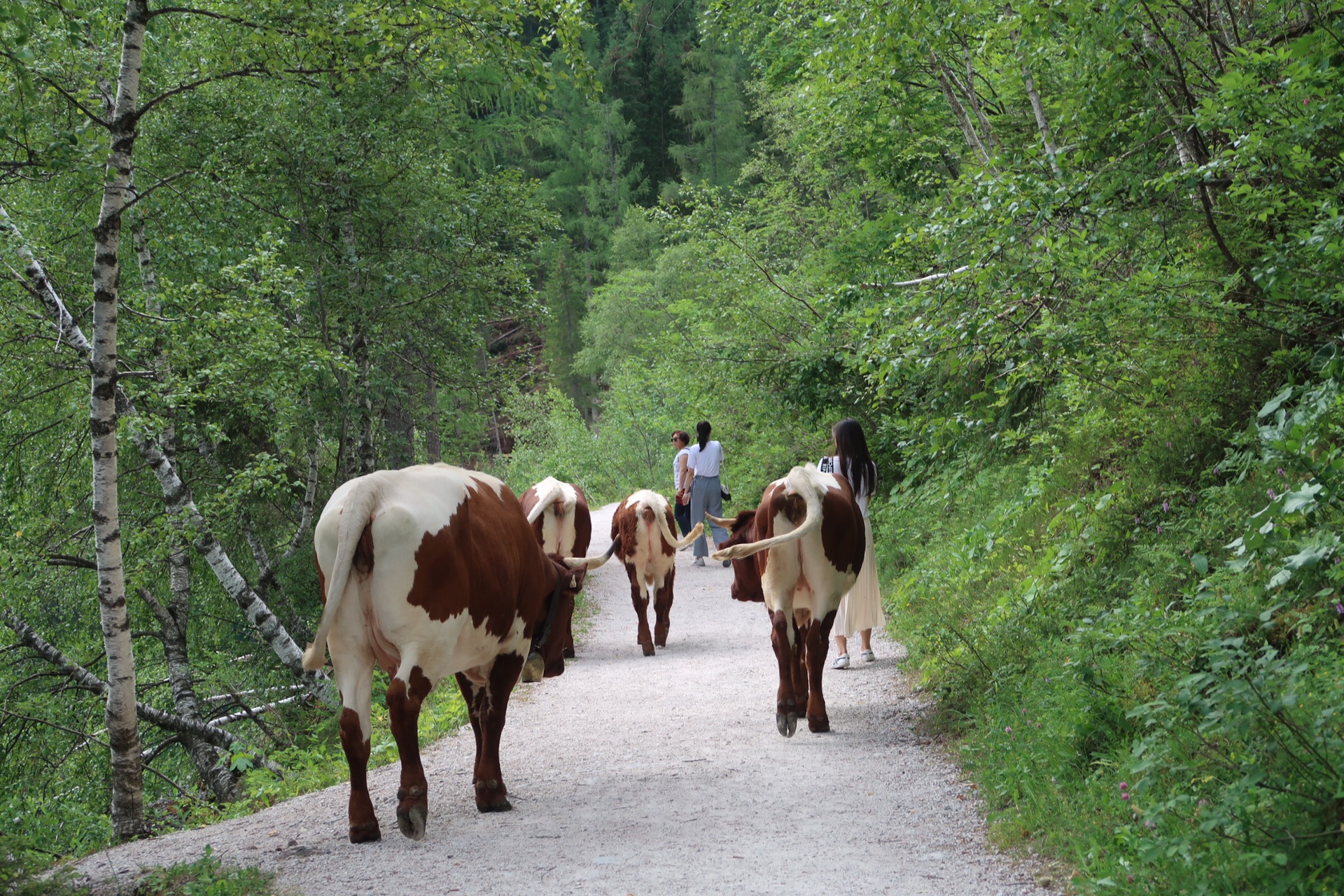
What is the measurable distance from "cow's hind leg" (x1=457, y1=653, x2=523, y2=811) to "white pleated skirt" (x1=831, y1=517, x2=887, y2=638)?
11.9ft

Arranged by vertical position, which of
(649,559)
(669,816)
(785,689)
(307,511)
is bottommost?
(669,816)

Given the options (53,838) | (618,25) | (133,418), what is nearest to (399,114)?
(133,418)

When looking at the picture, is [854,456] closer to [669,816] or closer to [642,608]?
[642,608]

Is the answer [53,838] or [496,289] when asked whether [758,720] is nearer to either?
[53,838]

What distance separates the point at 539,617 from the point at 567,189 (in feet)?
154

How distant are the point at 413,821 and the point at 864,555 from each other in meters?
4.52

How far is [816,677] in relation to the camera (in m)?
7.24

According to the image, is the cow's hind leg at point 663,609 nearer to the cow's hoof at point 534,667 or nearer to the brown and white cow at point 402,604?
the cow's hoof at point 534,667

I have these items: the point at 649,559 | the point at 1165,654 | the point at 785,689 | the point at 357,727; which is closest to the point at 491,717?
the point at 357,727

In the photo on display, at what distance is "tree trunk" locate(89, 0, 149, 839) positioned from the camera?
7.13 meters

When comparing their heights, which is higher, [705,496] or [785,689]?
[705,496]

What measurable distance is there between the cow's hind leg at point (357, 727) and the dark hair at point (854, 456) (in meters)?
4.64

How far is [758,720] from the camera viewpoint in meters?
7.79

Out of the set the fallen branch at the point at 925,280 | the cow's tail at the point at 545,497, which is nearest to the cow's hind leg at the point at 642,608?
the cow's tail at the point at 545,497
